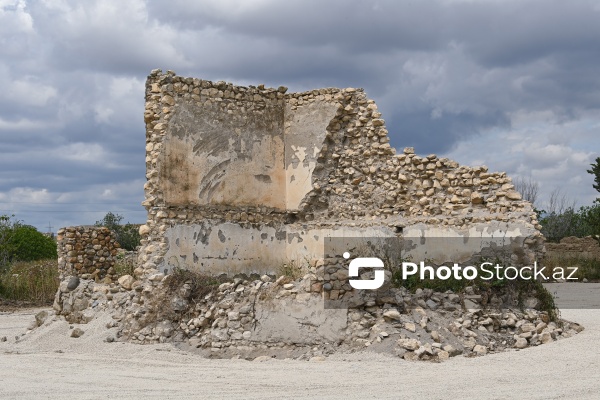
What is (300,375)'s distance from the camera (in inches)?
388

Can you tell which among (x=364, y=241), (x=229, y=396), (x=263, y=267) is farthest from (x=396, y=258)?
(x=229, y=396)

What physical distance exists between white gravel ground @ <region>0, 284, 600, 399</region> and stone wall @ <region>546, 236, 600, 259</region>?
20984 mm

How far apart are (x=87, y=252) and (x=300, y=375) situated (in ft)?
26.9

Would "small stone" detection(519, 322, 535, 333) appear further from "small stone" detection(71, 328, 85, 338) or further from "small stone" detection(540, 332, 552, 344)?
"small stone" detection(71, 328, 85, 338)

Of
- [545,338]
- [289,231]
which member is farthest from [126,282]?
[545,338]

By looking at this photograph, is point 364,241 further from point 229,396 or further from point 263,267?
point 229,396

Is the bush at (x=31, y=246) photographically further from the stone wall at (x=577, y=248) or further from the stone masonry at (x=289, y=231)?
the stone wall at (x=577, y=248)

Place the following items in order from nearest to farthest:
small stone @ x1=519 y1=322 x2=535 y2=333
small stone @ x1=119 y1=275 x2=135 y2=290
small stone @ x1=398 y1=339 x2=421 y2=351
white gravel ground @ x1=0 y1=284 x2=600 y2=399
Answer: white gravel ground @ x1=0 y1=284 x2=600 y2=399 < small stone @ x1=398 y1=339 x2=421 y2=351 < small stone @ x1=519 y1=322 x2=535 y2=333 < small stone @ x1=119 y1=275 x2=135 y2=290

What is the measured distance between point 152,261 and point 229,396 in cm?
572

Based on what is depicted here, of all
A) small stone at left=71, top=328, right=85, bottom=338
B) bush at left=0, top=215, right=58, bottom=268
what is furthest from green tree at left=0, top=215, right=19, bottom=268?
small stone at left=71, top=328, right=85, bottom=338

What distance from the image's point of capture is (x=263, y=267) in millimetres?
15406

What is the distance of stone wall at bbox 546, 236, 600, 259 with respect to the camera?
32.6m

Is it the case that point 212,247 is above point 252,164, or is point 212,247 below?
below

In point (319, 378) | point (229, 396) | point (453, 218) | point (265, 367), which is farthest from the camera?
point (453, 218)
